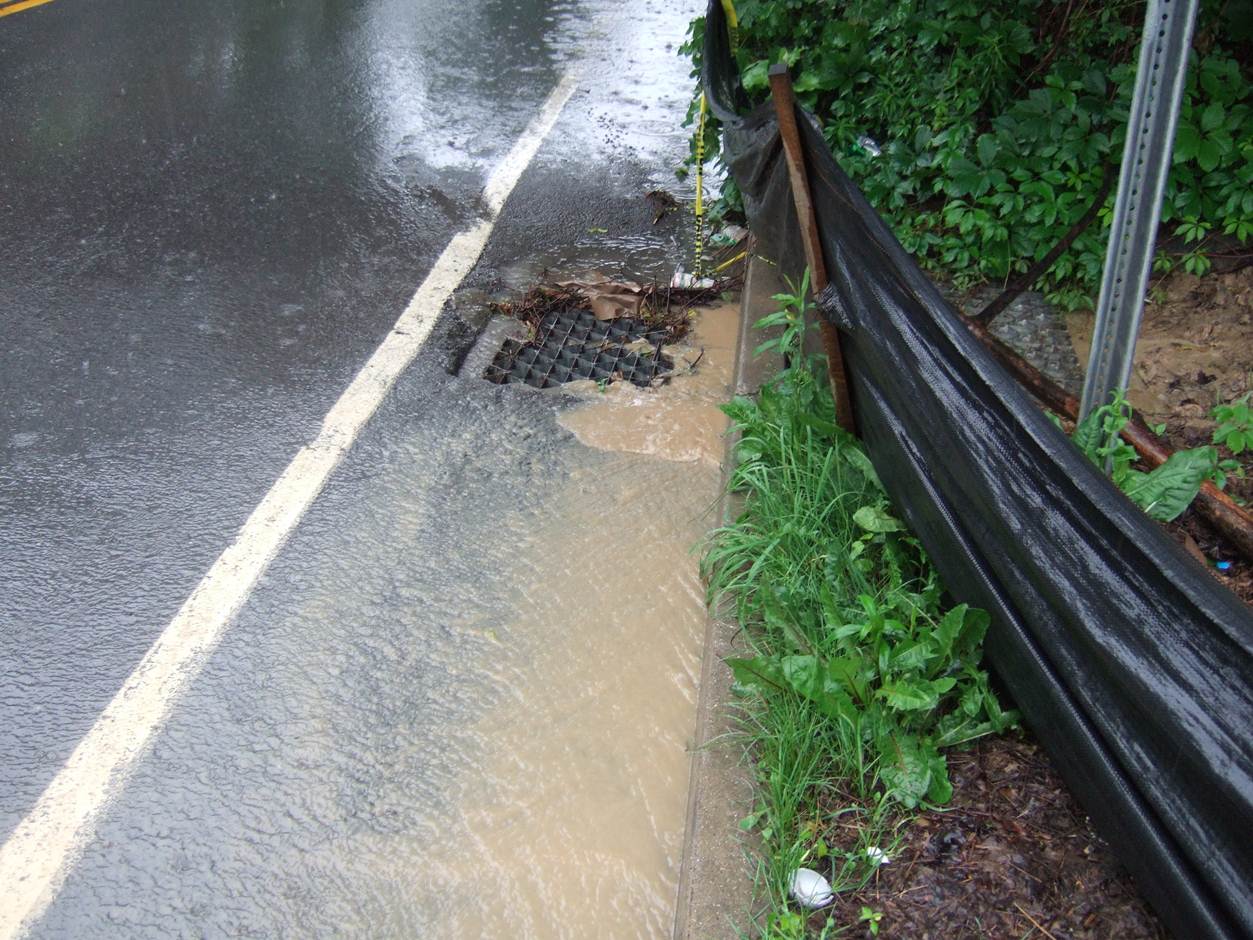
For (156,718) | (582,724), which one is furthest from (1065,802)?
(156,718)

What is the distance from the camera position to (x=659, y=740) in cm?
331

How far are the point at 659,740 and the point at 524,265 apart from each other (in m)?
3.29

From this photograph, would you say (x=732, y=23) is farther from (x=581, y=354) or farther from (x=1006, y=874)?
(x=1006, y=874)

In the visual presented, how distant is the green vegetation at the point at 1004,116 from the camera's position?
15.4 ft

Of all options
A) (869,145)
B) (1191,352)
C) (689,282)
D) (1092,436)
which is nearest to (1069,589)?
(1092,436)

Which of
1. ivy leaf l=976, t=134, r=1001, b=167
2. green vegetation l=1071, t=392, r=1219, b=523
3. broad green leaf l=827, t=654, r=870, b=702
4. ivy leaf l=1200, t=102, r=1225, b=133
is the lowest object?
broad green leaf l=827, t=654, r=870, b=702

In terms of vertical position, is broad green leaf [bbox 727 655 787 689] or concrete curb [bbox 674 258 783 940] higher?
broad green leaf [bbox 727 655 787 689]

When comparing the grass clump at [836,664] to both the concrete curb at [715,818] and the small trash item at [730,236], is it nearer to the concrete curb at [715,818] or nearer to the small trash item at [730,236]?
the concrete curb at [715,818]

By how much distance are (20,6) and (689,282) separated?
25.4 feet

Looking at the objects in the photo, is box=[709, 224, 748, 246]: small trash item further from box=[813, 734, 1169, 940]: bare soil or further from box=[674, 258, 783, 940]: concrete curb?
box=[813, 734, 1169, 940]: bare soil

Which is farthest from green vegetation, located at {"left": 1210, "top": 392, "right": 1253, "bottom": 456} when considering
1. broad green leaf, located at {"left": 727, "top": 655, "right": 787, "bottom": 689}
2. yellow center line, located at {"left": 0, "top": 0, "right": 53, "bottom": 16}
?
yellow center line, located at {"left": 0, "top": 0, "right": 53, "bottom": 16}

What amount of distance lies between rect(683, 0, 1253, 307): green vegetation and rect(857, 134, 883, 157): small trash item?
1 centimetres

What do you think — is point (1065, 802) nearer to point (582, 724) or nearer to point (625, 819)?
point (625, 819)

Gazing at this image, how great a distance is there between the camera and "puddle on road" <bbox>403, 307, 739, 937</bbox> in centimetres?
291
